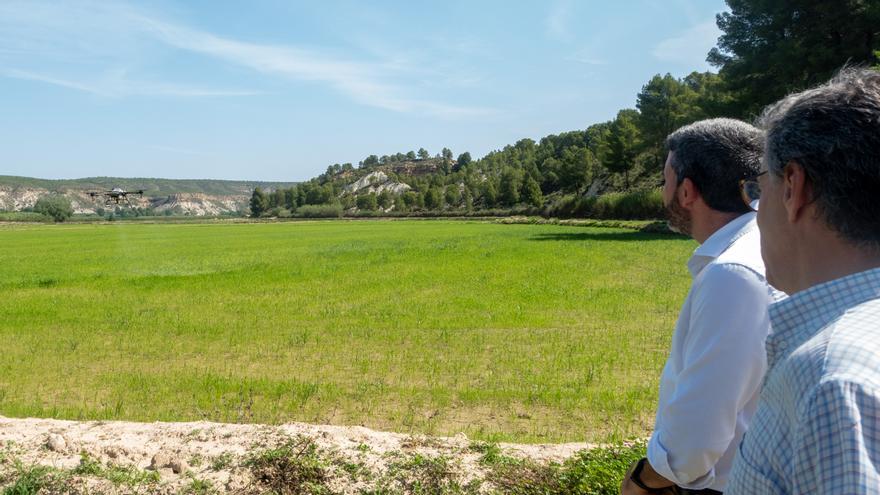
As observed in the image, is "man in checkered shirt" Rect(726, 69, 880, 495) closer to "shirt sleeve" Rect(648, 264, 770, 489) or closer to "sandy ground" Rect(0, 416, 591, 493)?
"shirt sleeve" Rect(648, 264, 770, 489)

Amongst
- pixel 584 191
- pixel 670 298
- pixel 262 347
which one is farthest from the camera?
pixel 584 191

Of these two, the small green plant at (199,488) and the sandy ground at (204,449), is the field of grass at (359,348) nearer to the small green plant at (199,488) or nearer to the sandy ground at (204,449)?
the sandy ground at (204,449)

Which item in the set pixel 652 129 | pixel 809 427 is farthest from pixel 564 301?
pixel 652 129

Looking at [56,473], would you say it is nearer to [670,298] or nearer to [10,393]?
[10,393]

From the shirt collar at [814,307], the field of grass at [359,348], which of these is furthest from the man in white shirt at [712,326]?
the field of grass at [359,348]

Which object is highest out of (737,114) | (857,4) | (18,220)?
(857,4)

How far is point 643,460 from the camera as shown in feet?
9.14

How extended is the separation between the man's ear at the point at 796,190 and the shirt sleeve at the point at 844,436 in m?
0.53

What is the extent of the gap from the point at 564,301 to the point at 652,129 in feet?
165

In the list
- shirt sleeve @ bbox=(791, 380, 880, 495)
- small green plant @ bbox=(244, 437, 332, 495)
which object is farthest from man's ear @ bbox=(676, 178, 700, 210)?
small green plant @ bbox=(244, 437, 332, 495)

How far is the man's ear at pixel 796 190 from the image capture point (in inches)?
60.2

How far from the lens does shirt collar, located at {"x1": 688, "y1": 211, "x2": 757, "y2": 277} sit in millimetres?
2594

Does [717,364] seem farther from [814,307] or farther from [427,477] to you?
[427,477]

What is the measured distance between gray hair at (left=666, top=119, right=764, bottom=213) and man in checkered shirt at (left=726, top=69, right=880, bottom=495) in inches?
36.7
